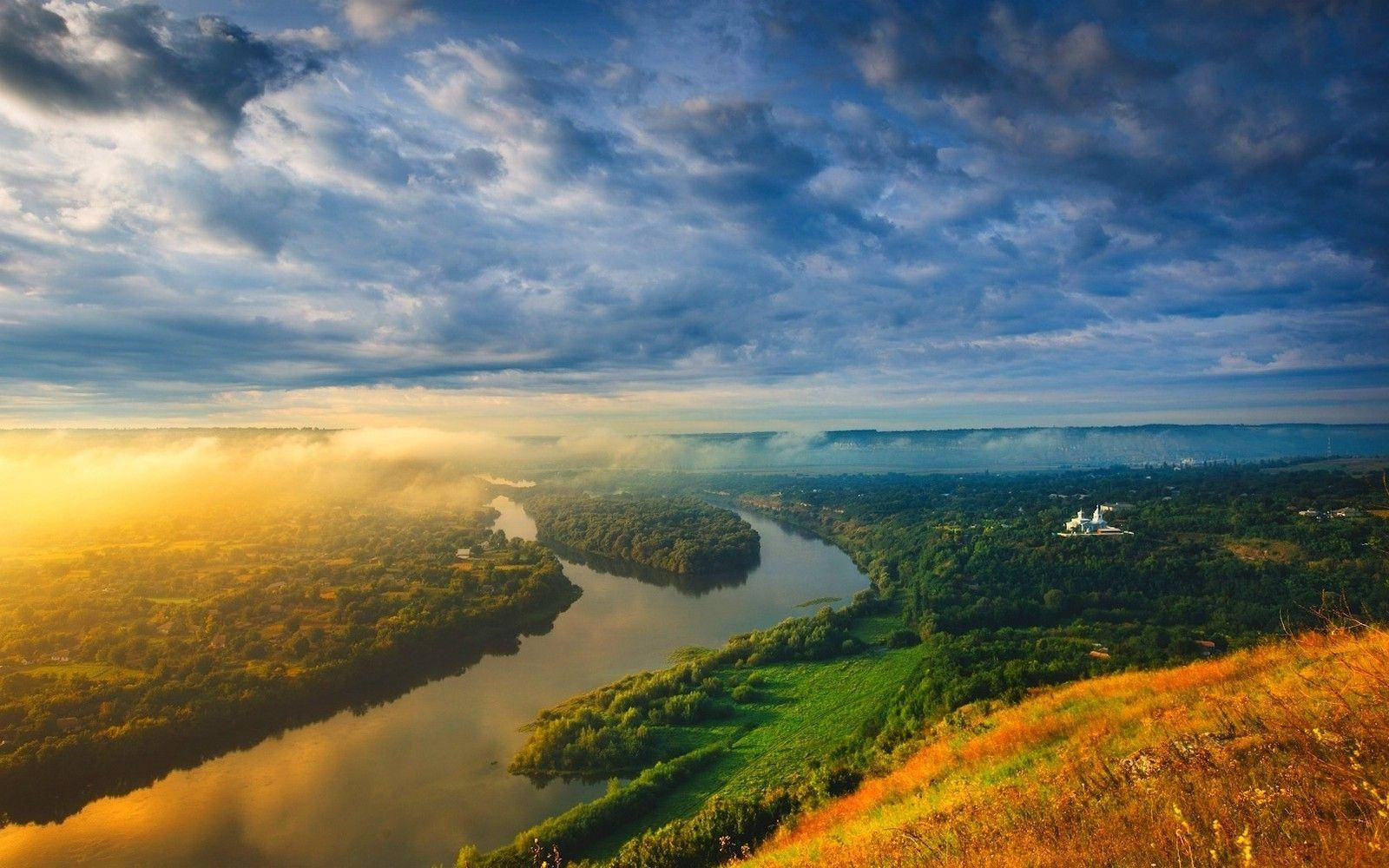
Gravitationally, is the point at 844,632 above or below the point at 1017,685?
below

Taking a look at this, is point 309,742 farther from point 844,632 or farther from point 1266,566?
point 1266,566

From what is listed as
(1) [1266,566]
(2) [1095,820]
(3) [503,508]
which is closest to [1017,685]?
(2) [1095,820]

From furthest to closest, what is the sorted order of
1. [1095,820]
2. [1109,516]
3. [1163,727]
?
[1109,516]
[1163,727]
[1095,820]

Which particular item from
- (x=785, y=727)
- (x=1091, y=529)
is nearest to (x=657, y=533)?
(x=1091, y=529)

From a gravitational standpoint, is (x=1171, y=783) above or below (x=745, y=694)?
above

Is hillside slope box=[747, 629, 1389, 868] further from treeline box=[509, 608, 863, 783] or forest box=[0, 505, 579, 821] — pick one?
forest box=[0, 505, 579, 821]

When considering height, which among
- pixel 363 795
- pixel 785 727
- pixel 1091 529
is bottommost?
pixel 363 795

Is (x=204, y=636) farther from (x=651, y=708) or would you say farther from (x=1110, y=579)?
(x=1110, y=579)
